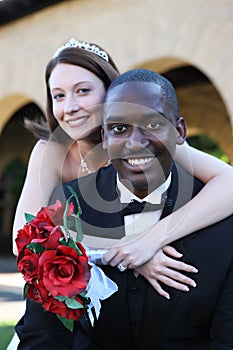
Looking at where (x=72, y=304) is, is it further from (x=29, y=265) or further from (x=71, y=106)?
(x=71, y=106)

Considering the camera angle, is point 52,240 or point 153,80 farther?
point 153,80

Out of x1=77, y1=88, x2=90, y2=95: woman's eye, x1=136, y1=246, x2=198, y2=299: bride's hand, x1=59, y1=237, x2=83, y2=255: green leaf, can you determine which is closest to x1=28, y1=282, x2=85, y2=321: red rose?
x1=59, y1=237, x2=83, y2=255: green leaf

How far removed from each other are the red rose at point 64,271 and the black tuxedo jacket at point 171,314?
21cm

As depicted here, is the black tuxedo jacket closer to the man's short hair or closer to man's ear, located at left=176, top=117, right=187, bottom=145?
man's ear, located at left=176, top=117, right=187, bottom=145

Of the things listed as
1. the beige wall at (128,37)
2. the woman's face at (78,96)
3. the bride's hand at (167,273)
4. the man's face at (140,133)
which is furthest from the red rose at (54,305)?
the beige wall at (128,37)

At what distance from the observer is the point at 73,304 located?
1.56m

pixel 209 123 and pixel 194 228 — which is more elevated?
pixel 194 228

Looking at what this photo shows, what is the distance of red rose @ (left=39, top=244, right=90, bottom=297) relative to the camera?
1546mm

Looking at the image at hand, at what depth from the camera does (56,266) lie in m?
1.57

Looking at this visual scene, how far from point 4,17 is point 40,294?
9.20 meters

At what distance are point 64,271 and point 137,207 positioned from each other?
33cm

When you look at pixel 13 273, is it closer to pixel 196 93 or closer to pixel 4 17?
pixel 196 93

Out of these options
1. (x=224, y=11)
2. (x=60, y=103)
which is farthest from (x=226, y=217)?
(x=224, y=11)

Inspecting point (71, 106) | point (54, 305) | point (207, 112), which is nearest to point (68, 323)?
point (54, 305)
